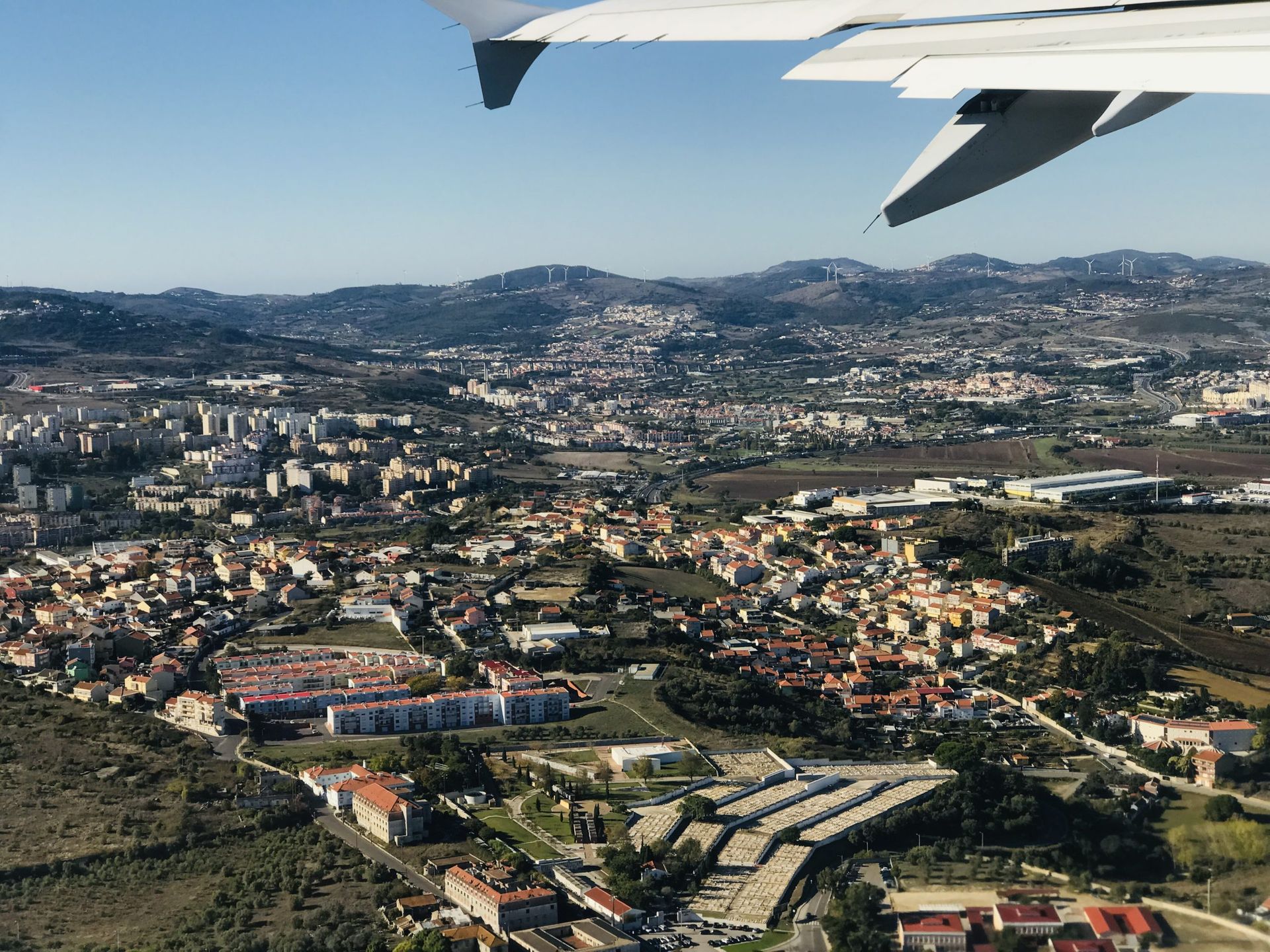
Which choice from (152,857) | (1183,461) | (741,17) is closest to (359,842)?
(152,857)

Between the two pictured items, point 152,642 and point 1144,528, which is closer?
point 152,642

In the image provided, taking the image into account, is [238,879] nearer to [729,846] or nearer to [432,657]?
[729,846]

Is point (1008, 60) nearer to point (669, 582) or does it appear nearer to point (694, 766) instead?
point (694, 766)

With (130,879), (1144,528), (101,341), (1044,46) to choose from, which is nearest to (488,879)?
Answer: (130,879)

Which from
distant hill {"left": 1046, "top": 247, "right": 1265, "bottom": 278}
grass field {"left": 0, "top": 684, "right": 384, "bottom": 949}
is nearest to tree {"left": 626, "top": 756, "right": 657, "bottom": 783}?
grass field {"left": 0, "top": 684, "right": 384, "bottom": 949}

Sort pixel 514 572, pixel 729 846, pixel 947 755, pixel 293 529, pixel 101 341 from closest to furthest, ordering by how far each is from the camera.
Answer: pixel 729 846, pixel 947 755, pixel 514 572, pixel 293 529, pixel 101 341
